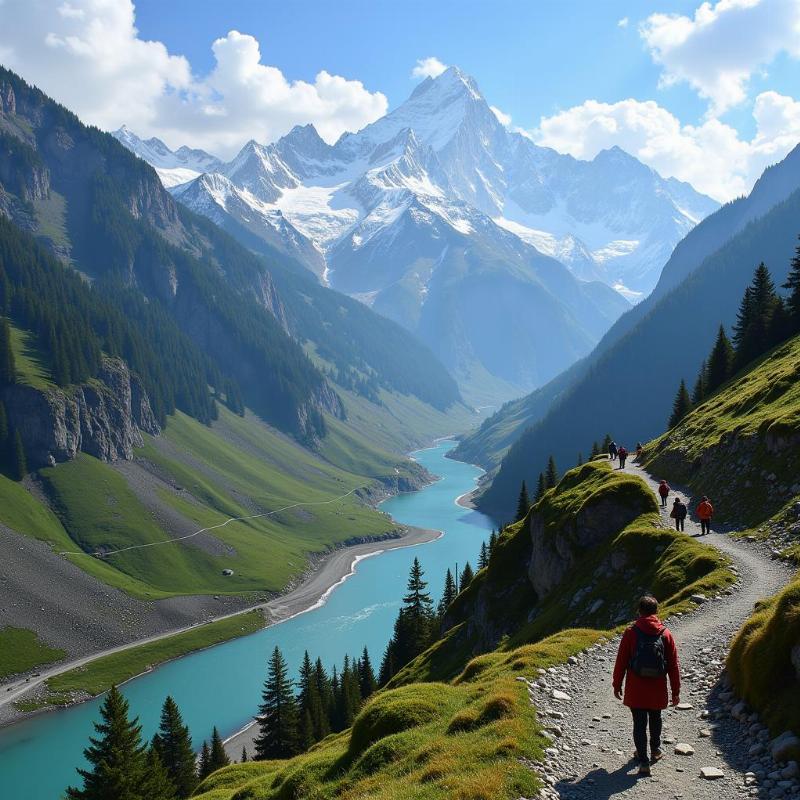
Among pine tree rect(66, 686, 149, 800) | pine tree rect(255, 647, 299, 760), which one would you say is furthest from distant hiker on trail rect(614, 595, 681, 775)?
pine tree rect(255, 647, 299, 760)

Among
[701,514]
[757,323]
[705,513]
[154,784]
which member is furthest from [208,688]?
[705,513]

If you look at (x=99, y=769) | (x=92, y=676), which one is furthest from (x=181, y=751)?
(x=92, y=676)

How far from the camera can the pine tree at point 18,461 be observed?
18950 centimetres

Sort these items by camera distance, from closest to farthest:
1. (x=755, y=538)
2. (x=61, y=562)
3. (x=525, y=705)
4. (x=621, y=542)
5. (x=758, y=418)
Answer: (x=525, y=705) < (x=755, y=538) < (x=621, y=542) < (x=758, y=418) < (x=61, y=562)

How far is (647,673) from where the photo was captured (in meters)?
15.0

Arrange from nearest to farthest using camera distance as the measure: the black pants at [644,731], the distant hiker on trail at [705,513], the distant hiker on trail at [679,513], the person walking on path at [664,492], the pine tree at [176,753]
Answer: the black pants at [644,731] < the distant hiker on trail at [705,513] < the distant hiker on trail at [679,513] < the person walking on path at [664,492] < the pine tree at [176,753]

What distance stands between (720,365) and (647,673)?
320 feet

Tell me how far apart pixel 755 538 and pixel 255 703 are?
4679 inches

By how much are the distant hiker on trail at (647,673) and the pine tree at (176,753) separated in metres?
79.5

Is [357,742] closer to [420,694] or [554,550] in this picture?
[420,694]

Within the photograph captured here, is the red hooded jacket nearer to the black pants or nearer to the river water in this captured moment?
the black pants

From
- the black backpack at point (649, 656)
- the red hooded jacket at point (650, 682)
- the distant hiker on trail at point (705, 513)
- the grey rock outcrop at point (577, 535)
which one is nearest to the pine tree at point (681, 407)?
the grey rock outcrop at point (577, 535)

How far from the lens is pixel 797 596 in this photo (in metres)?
16.5

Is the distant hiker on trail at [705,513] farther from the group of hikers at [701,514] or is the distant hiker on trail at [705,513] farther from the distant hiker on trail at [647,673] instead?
the distant hiker on trail at [647,673]
